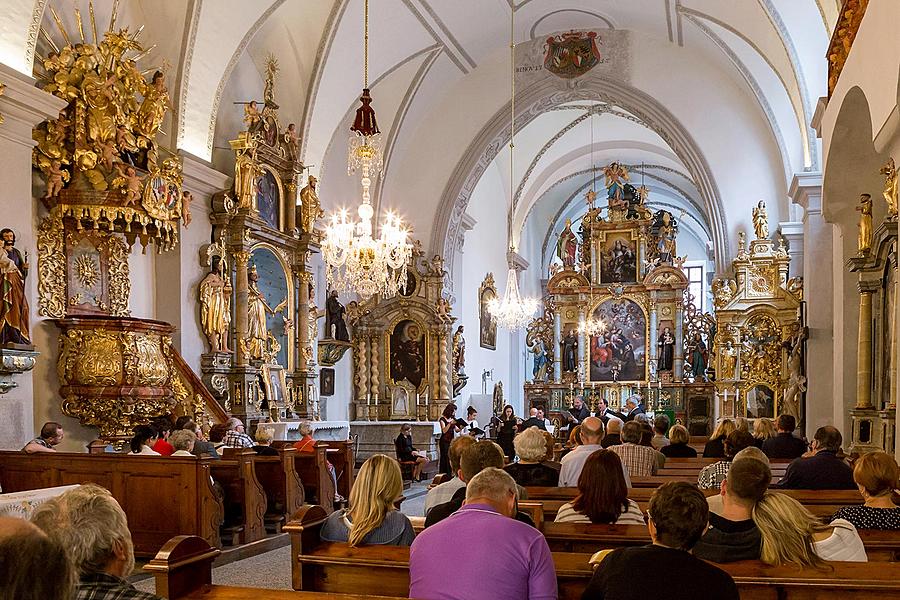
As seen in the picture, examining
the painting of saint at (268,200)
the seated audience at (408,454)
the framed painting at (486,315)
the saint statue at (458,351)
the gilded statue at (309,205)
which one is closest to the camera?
the painting of saint at (268,200)

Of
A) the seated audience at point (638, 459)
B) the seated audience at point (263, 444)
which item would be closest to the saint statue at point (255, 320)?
the seated audience at point (263, 444)

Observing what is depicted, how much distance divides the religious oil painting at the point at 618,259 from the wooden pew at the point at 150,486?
69.0ft

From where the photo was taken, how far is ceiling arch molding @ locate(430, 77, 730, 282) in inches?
712

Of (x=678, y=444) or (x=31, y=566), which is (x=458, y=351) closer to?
(x=678, y=444)

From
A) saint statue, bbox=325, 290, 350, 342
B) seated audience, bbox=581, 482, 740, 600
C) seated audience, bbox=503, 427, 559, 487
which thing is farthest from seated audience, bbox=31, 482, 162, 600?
saint statue, bbox=325, 290, 350, 342

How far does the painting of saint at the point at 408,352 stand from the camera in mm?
18406

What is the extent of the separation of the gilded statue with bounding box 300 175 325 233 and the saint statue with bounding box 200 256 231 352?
2.19m

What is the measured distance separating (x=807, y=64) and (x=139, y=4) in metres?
9.70

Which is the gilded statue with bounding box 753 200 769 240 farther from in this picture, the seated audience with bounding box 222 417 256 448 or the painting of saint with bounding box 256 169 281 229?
the seated audience with bounding box 222 417 256 448

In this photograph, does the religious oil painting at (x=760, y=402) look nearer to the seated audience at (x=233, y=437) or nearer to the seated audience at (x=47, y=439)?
the seated audience at (x=233, y=437)

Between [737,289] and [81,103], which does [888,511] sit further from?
[737,289]

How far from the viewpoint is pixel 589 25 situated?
18.1m

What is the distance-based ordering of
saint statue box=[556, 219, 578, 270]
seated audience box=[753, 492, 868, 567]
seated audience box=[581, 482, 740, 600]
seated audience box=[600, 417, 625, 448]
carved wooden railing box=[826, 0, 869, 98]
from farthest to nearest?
saint statue box=[556, 219, 578, 270] → seated audience box=[600, 417, 625, 448] → carved wooden railing box=[826, 0, 869, 98] → seated audience box=[753, 492, 868, 567] → seated audience box=[581, 482, 740, 600]

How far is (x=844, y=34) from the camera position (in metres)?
8.34
